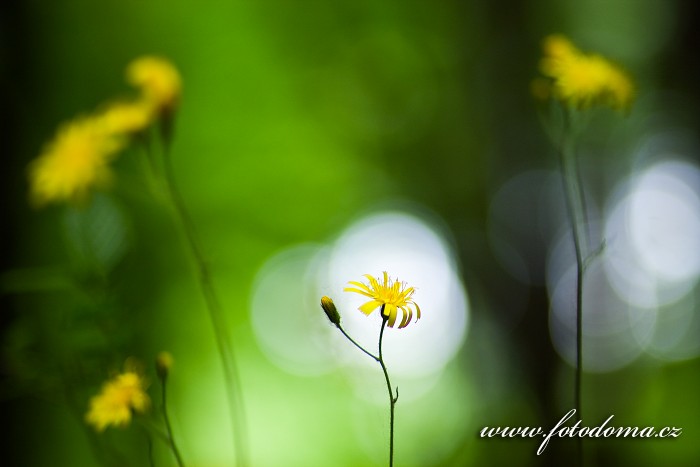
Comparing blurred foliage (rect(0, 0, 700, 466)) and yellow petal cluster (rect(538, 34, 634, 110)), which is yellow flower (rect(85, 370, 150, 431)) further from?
blurred foliage (rect(0, 0, 700, 466))

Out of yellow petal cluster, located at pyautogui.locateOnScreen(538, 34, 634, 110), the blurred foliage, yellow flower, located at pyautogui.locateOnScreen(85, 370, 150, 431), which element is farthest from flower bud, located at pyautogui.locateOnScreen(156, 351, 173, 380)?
the blurred foliage

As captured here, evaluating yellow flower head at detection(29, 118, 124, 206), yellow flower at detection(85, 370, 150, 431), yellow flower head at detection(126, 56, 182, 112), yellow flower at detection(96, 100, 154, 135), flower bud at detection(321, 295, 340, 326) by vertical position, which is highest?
yellow flower head at detection(126, 56, 182, 112)

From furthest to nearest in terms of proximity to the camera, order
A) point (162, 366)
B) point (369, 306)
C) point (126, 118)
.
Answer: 1. point (126, 118)
2. point (162, 366)
3. point (369, 306)

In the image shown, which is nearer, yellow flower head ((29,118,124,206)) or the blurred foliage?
yellow flower head ((29,118,124,206))

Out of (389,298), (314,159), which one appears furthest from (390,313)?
(314,159)

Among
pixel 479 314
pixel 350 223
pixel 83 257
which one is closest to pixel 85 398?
pixel 83 257

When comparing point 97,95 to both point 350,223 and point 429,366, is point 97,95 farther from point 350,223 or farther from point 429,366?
point 429,366

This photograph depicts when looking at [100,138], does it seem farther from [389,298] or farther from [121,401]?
[389,298]
